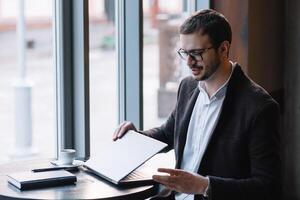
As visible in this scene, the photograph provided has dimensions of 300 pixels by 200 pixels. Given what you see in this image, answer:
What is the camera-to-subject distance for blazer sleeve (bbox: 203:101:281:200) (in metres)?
1.87

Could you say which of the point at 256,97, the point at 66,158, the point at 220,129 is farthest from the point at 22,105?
the point at 256,97

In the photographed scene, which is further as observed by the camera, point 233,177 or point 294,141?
point 294,141

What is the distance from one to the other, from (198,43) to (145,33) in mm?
1095

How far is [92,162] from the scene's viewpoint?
210 cm

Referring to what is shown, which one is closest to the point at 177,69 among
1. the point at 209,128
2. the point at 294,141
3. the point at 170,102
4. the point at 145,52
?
the point at 170,102

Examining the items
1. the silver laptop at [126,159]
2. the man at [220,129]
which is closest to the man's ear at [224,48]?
A: the man at [220,129]

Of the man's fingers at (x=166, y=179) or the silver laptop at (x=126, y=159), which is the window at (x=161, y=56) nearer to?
the silver laptop at (x=126, y=159)

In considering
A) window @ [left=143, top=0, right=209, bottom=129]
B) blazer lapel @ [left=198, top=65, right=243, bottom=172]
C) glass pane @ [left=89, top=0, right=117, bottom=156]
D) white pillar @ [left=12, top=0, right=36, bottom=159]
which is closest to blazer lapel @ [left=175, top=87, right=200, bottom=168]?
blazer lapel @ [left=198, top=65, right=243, bottom=172]

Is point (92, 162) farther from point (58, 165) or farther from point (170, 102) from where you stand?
point (170, 102)

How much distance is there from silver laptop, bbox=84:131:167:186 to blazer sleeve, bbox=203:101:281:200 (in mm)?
241

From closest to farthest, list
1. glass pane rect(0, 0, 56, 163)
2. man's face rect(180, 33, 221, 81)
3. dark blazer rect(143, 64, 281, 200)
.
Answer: dark blazer rect(143, 64, 281, 200)
man's face rect(180, 33, 221, 81)
glass pane rect(0, 0, 56, 163)

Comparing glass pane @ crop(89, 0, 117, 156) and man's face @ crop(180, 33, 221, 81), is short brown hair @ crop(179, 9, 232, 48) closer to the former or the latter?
man's face @ crop(180, 33, 221, 81)

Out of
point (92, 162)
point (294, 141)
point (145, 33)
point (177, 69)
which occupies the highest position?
point (145, 33)

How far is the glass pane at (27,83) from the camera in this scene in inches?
99.6
